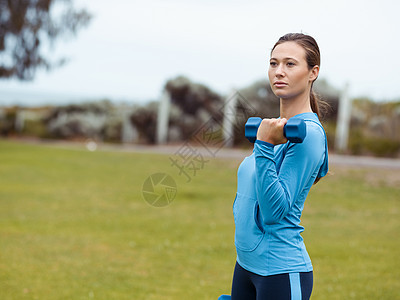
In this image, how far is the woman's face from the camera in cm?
167

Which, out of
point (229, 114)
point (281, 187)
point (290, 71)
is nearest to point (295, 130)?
point (281, 187)

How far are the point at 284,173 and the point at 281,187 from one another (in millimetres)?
62

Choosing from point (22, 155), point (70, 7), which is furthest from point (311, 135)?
point (70, 7)

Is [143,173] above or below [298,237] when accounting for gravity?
below

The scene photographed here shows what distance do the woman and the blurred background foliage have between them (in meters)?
16.2

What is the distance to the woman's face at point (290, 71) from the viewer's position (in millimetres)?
1670

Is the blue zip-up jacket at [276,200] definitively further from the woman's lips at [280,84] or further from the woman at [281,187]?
the woman's lips at [280,84]

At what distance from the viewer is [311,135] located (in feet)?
5.17

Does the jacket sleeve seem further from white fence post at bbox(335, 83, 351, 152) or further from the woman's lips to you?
white fence post at bbox(335, 83, 351, 152)

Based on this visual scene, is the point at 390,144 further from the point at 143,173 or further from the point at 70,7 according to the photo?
the point at 70,7

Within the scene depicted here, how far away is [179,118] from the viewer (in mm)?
22438

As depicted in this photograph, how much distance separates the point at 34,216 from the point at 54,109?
60.6 feet

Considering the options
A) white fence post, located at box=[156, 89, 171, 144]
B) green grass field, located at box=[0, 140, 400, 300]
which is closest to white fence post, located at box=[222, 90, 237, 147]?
green grass field, located at box=[0, 140, 400, 300]

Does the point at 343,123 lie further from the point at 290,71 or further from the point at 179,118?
the point at 290,71
